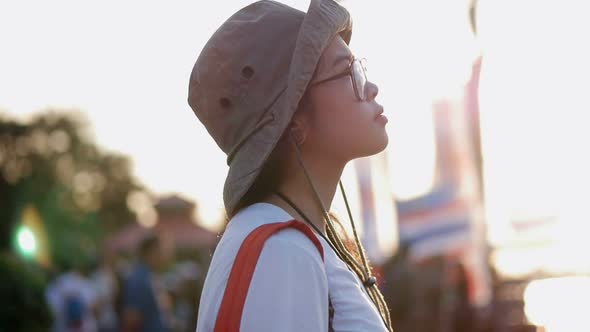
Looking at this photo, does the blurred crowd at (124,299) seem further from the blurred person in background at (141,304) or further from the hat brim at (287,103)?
the hat brim at (287,103)

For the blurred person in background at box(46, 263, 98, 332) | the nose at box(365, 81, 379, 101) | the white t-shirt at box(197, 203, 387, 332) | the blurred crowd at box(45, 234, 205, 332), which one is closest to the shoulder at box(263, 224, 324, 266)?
the white t-shirt at box(197, 203, 387, 332)

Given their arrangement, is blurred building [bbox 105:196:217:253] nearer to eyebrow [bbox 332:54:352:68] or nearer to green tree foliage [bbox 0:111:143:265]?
green tree foliage [bbox 0:111:143:265]

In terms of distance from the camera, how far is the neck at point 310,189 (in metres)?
2.56

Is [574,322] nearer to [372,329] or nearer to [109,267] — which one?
[109,267]

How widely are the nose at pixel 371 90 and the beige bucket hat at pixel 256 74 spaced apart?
147 millimetres

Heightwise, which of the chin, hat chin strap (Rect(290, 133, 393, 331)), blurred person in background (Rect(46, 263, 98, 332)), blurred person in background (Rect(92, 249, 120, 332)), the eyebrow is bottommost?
blurred person in background (Rect(92, 249, 120, 332))

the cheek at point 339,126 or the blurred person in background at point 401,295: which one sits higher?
the cheek at point 339,126

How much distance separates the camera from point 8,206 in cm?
7131

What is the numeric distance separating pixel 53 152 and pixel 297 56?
3425 inches

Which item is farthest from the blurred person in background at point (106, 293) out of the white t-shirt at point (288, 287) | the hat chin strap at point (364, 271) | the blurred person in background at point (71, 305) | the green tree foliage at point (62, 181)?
the green tree foliage at point (62, 181)

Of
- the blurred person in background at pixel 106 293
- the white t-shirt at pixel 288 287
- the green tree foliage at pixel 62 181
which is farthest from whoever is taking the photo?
the green tree foliage at pixel 62 181

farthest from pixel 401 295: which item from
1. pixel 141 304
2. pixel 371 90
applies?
pixel 371 90

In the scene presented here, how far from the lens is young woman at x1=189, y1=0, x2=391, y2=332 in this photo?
7.95ft

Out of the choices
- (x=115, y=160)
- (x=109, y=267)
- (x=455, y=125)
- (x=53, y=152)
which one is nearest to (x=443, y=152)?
(x=455, y=125)
